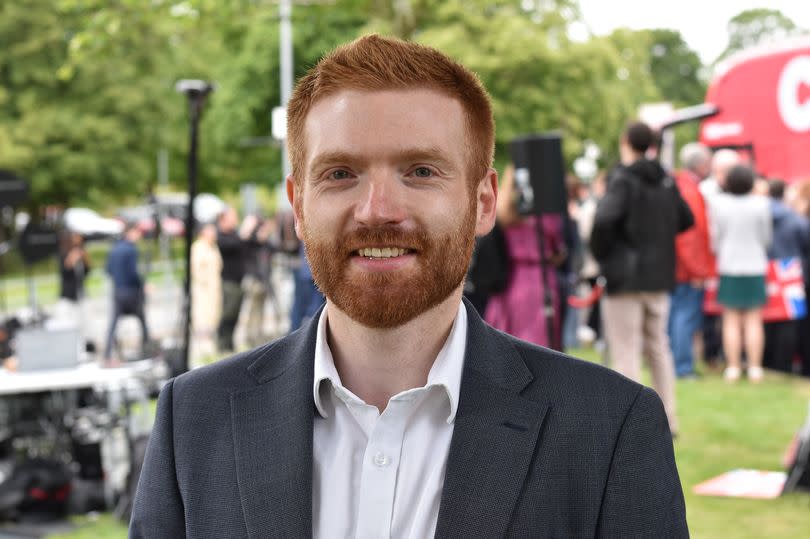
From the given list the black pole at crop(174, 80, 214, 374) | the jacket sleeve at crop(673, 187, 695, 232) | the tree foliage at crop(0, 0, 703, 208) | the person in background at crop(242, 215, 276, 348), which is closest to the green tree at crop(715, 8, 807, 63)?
the tree foliage at crop(0, 0, 703, 208)

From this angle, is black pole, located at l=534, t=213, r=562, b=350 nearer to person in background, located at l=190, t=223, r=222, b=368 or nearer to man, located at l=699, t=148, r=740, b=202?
man, located at l=699, t=148, r=740, b=202

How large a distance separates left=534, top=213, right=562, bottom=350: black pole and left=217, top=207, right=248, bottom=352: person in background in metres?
7.43

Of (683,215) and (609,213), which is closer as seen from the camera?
(609,213)

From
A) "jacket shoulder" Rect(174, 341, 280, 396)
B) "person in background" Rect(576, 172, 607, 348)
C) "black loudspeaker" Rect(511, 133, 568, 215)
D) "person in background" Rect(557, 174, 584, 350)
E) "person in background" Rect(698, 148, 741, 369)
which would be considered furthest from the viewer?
"person in background" Rect(576, 172, 607, 348)

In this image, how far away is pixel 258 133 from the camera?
36.8 metres

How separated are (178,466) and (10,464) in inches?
277

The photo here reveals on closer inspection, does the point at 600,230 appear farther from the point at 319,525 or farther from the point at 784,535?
the point at 319,525

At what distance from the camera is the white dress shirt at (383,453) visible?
5.85 feet

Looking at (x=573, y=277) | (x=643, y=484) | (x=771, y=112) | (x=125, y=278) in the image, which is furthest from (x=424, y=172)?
(x=771, y=112)

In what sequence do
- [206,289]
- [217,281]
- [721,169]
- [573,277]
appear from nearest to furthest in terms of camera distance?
[721,169] → [573,277] → [206,289] → [217,281]

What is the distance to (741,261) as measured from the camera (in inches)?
431

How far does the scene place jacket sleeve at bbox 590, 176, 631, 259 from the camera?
8.20 meters

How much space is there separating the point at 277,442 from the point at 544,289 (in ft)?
21.5

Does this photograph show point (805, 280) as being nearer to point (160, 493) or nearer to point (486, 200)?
point (486, 200)
